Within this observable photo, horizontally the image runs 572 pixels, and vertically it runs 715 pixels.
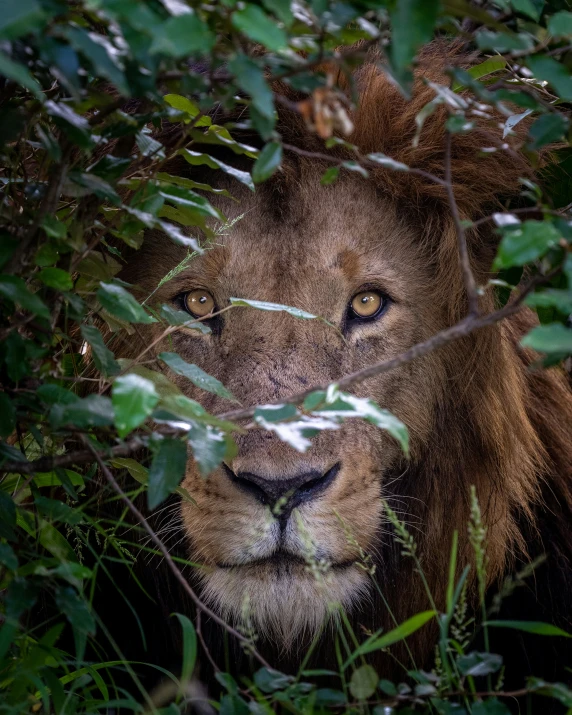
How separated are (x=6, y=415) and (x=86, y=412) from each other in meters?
0.30

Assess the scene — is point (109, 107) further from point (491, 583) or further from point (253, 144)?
point (491, 583)

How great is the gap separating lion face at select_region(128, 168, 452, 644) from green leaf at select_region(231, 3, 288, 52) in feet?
3.90

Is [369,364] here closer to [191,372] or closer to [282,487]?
[282,487]

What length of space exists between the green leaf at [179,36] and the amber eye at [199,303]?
1524mm

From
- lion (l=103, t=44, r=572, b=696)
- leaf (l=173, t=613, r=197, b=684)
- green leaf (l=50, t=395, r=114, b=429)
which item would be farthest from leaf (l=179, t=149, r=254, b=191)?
leaf (l=173, t=613, r=197, b=684)

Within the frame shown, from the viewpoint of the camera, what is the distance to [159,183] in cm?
192

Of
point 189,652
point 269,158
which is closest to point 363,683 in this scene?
point 189,652

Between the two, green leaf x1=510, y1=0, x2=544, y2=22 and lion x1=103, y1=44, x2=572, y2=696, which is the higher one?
green leaf x1=510, y1=0, x2=544, y2=22

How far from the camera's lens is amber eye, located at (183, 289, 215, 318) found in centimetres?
269

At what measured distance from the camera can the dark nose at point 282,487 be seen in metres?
2.15

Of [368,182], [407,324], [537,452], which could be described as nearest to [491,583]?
[537,452]

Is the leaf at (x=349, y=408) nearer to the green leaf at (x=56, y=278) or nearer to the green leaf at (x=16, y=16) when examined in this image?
Answer: the green leaf at (x=56, y=278)

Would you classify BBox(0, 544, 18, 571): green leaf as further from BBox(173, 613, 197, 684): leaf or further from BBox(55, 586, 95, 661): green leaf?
BBox(173, 613, 197, 684): leaf

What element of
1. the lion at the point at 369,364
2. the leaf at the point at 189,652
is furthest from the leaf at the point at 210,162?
the leaf at the point at 189,652
